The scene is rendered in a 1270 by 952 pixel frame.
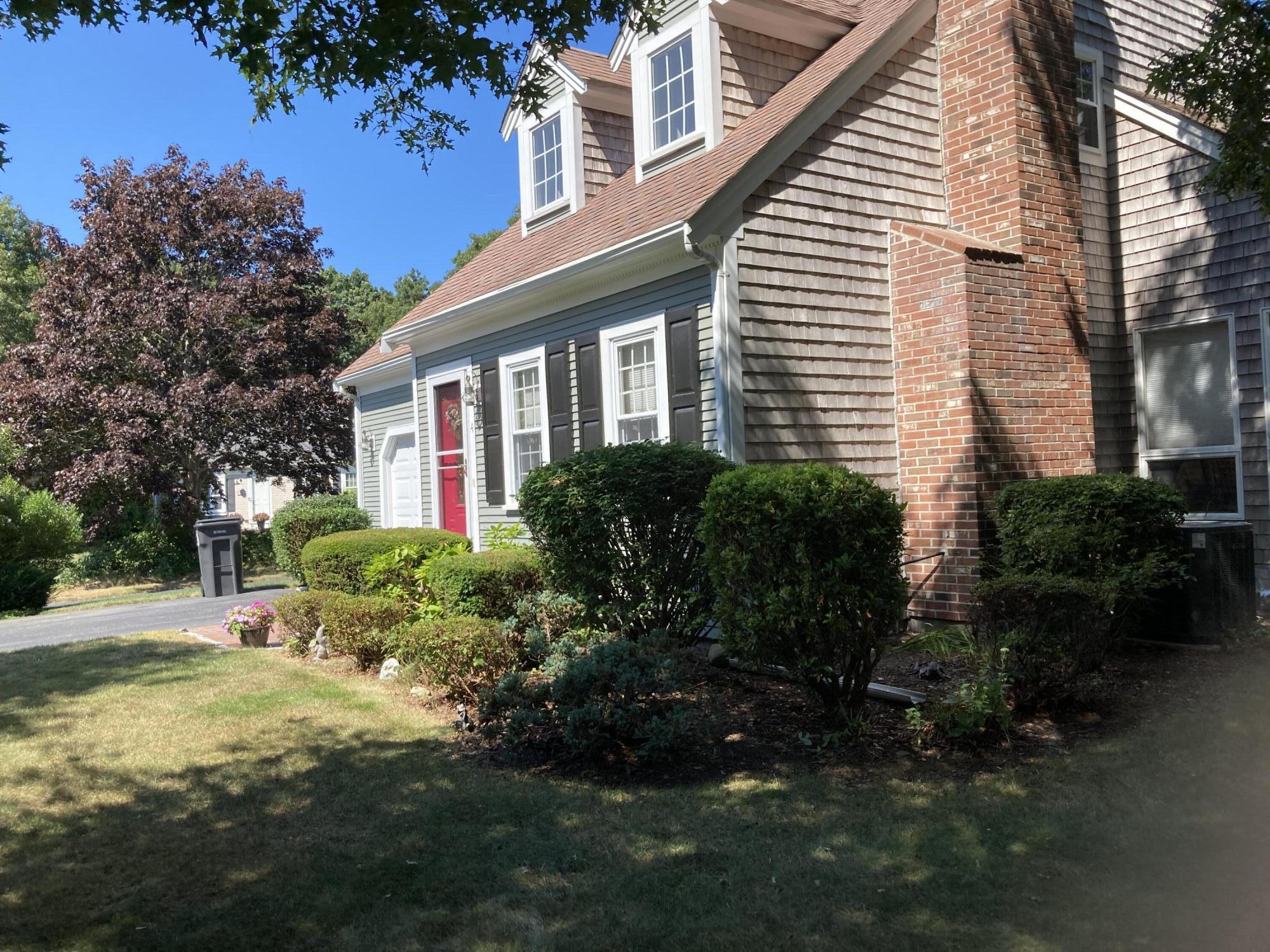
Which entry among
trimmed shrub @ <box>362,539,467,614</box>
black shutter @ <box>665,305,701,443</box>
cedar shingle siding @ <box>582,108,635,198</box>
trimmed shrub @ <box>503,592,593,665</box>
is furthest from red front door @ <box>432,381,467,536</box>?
trimmed shrub @ <box>503,592,593,665</box>

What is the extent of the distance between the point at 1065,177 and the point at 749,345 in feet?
11.3

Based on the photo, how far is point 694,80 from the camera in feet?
33.2

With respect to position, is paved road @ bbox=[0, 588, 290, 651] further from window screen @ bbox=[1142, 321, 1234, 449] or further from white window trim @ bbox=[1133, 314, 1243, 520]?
window screen @ bbox=[1142, 321, 1234, 449]

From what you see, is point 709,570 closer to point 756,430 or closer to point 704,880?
point 704,880

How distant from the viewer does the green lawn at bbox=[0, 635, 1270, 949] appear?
3.36 metres

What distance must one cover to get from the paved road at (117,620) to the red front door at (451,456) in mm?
2833

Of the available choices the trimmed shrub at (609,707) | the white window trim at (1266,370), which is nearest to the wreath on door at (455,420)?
the trimmed shrub at (609,707)

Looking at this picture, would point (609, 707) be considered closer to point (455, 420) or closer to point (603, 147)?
point (455, 420)

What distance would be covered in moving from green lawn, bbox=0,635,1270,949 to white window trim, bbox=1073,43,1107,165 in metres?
5.99

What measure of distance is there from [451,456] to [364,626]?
18.3 feet

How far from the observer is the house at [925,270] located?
27.2ft

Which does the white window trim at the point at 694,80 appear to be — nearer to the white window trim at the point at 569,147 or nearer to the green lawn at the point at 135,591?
the white window trim at the point at 569,147

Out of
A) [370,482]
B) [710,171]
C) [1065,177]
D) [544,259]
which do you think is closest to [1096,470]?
[1065,177]

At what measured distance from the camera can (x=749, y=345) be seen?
8344 mm
